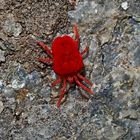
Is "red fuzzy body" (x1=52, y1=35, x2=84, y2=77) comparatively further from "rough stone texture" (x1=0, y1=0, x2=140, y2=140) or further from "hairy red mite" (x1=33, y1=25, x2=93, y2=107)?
"rough stone texture" (x1=0, y1=0, x2=140, y2=140)

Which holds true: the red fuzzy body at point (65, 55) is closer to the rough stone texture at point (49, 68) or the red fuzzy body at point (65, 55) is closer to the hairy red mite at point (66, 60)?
the hairy red mite at point (66, 60)

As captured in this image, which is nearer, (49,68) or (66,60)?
(66,60)

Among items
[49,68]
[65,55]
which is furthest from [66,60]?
[49,68]

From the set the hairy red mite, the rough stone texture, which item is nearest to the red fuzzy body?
the hairy red mite

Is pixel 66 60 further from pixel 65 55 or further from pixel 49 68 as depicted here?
pixel 49 68

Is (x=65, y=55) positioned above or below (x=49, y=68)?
above
